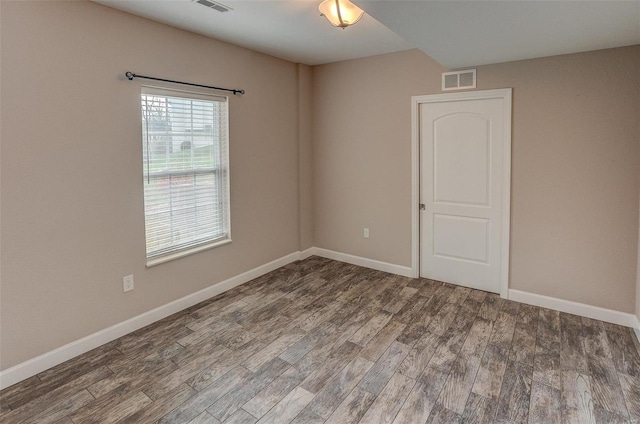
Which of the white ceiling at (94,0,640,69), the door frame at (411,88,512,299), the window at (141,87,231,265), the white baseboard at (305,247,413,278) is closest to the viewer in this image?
the white ceiling at (94,0,640,69)

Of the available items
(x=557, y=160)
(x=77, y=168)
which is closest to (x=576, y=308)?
(x=557, y=160)

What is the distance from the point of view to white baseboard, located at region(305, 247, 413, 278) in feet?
14.3

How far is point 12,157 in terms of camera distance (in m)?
2.32

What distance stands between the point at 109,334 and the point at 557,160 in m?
4.02

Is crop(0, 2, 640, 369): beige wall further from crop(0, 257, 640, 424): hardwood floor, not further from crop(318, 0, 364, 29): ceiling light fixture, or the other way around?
crop(318, 0, 364, 29): ceiling light fixture

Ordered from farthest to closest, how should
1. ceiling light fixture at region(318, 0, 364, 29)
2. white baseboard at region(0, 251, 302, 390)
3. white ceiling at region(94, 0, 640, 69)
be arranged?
ceiling light fixture at region(318, 0, 364, 29), white baseboard at region(0, 251, 302, 390), white ceiling at region(94, 0, 640, 69)

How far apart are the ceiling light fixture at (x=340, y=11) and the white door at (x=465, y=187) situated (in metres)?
1.56

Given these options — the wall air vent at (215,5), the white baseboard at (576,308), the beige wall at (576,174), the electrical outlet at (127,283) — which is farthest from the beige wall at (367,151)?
the electrical outlet at (127,283)

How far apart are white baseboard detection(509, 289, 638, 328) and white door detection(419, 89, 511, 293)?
0.24 meters

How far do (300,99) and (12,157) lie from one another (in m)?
3.08

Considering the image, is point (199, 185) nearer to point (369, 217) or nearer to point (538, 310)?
point (369, 217)

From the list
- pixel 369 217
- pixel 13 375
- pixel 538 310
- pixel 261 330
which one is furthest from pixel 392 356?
pixel 13 375

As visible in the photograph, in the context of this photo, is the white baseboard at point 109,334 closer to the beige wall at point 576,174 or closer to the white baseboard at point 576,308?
the white baseboard at point 576,308

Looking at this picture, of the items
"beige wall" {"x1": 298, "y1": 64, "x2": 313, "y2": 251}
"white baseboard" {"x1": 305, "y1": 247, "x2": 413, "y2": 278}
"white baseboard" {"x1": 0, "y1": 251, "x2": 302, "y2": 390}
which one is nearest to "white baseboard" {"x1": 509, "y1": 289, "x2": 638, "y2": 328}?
"white baseboard" {"x1": 305, "y1": 247, "x2": 413, "y2": 278}
